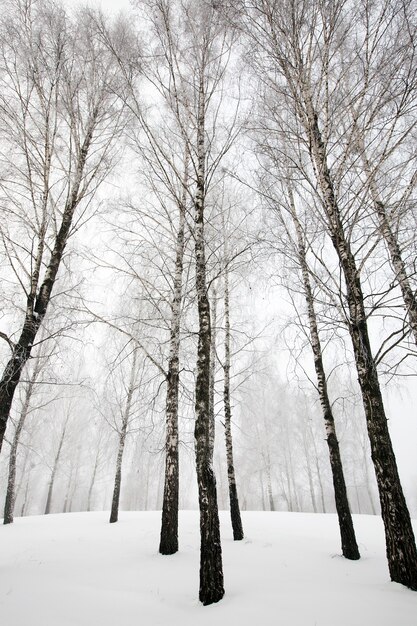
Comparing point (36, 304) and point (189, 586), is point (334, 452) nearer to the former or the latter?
point (189, 586)

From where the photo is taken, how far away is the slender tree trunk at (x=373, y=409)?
3.16 metres

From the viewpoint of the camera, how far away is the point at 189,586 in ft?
12.5

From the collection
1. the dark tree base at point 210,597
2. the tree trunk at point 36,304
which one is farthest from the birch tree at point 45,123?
the dark tree base at point 210,597

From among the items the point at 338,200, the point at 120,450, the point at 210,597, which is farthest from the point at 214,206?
A: the point at 120,450

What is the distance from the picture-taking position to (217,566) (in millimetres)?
3281

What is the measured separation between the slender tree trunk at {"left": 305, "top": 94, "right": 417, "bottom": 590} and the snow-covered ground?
1.02 ft

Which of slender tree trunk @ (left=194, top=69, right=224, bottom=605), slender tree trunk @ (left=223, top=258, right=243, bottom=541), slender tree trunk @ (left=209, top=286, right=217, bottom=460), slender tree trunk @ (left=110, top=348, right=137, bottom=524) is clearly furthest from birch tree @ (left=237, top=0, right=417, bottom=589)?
slender tree trunk @ (left=110, top=348, right=137, bottom=524)

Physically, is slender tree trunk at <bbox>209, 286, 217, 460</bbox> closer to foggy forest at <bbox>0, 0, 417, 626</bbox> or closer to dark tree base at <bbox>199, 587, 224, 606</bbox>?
foggy forest at <bbox>0, 0, 417, 626</bbox>

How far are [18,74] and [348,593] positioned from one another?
9.35 m

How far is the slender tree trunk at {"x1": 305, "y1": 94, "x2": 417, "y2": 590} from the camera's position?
316 centimetres

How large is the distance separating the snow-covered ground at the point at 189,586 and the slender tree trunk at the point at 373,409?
1.02ft

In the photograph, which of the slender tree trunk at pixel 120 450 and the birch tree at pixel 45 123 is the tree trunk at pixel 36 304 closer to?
the birch tree at pixel 45 123

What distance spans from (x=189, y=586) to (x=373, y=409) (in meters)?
3.26

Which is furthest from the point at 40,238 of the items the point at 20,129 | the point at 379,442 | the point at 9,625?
the point at 379,442
